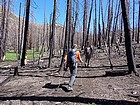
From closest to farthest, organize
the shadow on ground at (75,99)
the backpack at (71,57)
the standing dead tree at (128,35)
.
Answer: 1. the shadow on ground at (75,99)
2. the backpack at (71,57)
3. the standing dead tree at (128,35)

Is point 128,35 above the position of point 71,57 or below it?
above

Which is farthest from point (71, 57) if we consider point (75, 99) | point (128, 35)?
point (128, 35)

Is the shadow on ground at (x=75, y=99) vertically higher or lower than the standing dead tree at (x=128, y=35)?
lower

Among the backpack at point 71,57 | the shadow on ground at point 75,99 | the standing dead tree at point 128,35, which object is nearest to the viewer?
the shadow on ground at point 75,99

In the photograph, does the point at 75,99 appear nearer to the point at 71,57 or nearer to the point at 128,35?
the point at 71,57

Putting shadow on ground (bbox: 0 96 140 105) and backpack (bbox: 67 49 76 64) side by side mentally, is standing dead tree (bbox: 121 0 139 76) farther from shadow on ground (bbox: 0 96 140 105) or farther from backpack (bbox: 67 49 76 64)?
shadow on ground (bbox: 0 96 140 105)

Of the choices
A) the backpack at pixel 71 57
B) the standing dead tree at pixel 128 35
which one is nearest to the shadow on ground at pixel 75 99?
the backpack at pixel 71 57

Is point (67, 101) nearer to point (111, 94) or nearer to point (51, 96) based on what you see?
point (51, 96)

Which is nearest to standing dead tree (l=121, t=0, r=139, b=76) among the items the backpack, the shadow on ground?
the backpack

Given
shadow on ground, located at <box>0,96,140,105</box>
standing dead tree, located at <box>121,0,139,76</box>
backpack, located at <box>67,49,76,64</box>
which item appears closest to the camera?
shadow on ground, located at <box>0,96,140,105</box>

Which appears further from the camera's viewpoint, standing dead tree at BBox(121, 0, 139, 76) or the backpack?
standing dead tree at BBox(121, 0, 139, 76)

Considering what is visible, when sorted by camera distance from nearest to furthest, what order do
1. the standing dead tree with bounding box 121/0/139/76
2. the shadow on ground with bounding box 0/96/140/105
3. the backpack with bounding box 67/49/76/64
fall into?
the shadow on ground with bounding box 0/96/140/105 < the backpack with bounding box 67/49/76/64 < the standing dead tree with bounding box 121/0/139/76

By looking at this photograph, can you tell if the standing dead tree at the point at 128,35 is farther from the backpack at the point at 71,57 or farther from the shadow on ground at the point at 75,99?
the shadow on ground at the point at 75,99

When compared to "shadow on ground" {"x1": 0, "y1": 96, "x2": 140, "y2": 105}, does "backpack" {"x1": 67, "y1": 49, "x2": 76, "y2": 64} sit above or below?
above
